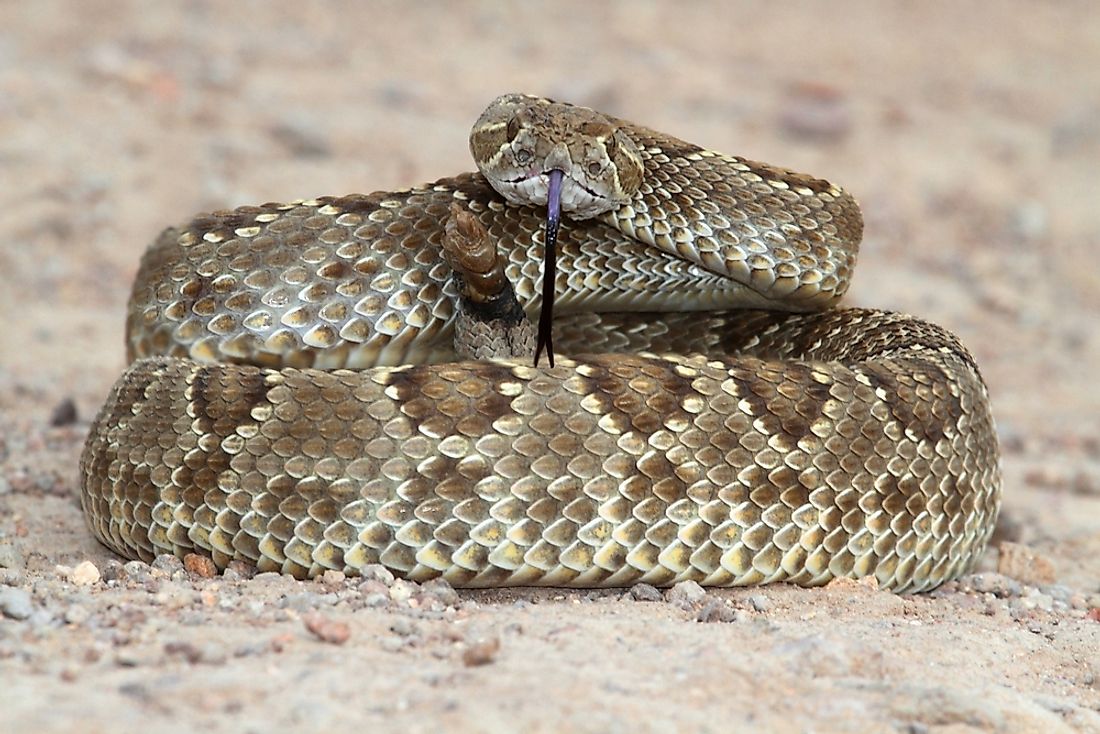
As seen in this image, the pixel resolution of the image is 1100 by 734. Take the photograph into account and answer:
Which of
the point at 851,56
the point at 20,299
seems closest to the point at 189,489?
the point at 20,299

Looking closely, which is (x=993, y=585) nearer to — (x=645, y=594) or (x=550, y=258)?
(x=645, y=594)

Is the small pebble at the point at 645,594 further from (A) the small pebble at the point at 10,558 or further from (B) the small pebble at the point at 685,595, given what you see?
(A) the small pebble at the point at 10,558

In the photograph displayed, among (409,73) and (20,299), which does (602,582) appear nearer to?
(20,299)

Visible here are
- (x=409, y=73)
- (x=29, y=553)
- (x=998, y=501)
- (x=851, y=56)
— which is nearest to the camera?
(x=29, y=553)

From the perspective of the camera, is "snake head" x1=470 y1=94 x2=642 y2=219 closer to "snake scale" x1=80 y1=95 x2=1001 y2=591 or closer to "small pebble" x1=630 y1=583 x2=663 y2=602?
"snake scale" x1=80 y1=95 x2=1001 y2=591

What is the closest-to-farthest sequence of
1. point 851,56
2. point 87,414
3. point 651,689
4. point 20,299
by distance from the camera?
point 651,689
point 87,414
point 20,299
point 851,56

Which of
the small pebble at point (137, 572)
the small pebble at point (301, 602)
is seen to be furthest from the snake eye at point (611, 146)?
the small pebble at point (137, 572)
